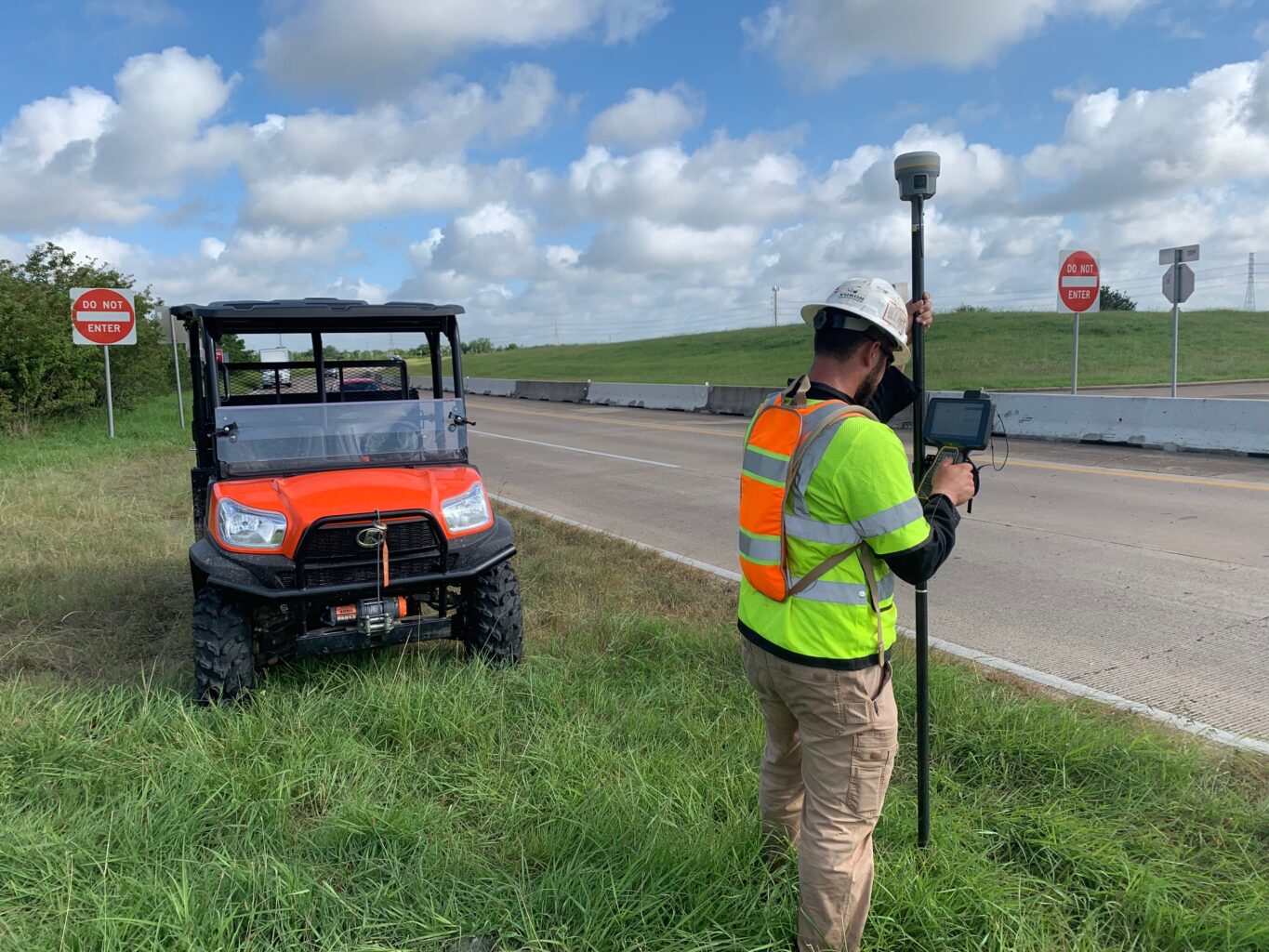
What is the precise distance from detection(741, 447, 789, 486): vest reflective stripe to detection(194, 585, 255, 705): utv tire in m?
2.94

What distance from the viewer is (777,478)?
2477mm

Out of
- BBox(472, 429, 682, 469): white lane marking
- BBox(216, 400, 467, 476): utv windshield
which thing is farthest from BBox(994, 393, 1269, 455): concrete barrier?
BBox(216, 400, 467, 476): utv windshield

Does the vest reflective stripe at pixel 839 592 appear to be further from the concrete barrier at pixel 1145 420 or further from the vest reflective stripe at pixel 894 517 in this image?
the concrete barrier at pixel 1145 420

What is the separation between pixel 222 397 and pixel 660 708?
3.34 m

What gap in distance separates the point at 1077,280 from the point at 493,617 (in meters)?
14.6

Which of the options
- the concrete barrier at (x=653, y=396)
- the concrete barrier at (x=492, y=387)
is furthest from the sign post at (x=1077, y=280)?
the concrete barrier at (x=492, y=387)

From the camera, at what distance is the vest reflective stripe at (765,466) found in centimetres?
246

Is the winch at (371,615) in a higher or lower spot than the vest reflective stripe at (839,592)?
lower

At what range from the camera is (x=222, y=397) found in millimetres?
5582

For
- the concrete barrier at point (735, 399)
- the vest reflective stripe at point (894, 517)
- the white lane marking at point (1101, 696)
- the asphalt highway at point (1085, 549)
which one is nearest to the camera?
the vest reflective stripe at point (894, 517)

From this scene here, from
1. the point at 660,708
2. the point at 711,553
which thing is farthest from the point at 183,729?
the point at 711,553

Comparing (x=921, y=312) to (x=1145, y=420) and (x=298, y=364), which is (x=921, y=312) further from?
(x=1145, y=420)

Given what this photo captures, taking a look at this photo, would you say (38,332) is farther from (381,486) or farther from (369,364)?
(381,486)

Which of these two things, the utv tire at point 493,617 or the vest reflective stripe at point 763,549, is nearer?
the vest reflective stripe at point 763,549
